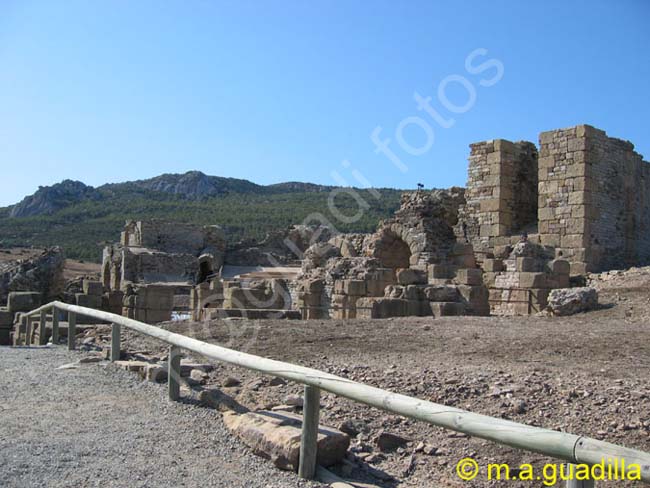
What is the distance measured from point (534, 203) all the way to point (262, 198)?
63.1 metres

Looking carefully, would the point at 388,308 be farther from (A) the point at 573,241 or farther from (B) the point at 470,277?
(A) the point at 573,241

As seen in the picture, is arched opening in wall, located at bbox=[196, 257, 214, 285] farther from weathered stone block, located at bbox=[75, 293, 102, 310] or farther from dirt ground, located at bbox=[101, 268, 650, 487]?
dirt ground, located at bbox=[101, 268, 650, 487]

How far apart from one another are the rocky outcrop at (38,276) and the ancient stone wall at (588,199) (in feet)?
51.4

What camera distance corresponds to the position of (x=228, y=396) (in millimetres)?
5652

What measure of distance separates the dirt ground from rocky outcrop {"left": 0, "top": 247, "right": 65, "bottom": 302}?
12162mm

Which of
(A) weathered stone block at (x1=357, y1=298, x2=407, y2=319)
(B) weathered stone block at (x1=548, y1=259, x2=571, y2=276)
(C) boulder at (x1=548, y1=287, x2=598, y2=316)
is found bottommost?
(A) weathered stone block at (x1=357, y1=298, x2=407, y2=319)

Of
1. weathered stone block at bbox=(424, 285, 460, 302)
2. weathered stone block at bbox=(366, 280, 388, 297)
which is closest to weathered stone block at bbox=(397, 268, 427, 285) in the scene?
weathered stone block at bbox=(366, 280, 388, 297)

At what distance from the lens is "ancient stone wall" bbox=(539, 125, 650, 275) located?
1689 centimetres

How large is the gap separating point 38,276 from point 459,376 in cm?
1811

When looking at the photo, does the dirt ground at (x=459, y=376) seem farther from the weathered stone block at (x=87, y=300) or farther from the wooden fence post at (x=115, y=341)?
the weathered stone block at (x=87, y=300)

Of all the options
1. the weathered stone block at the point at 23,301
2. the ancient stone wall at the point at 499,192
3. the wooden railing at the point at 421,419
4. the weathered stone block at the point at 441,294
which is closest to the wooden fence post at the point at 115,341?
the wooden railing at the point at 421,419

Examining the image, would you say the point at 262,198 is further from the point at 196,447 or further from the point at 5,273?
the point at 196,447

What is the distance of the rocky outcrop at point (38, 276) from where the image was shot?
20.1m

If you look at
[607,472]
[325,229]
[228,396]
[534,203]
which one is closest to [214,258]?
[325,229]
